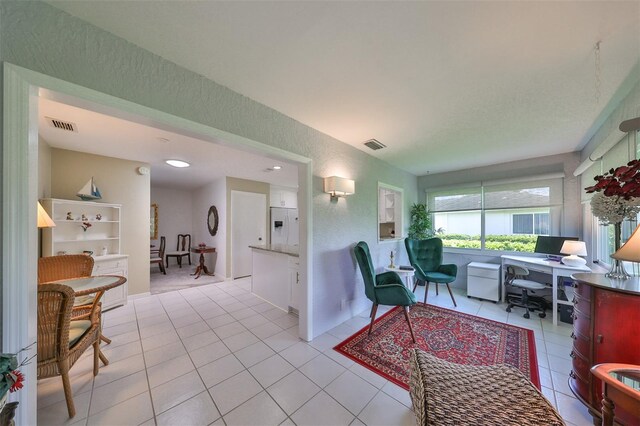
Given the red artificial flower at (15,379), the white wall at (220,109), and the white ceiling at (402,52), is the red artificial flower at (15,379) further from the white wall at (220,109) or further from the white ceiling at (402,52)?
the white ceiling at (402,52)

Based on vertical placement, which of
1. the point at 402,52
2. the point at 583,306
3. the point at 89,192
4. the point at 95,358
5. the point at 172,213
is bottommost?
the point at 95,358

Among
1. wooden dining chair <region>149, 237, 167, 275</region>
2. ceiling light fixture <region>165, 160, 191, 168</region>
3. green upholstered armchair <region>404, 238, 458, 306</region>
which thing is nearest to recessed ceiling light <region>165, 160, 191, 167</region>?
ceiling light fixture <region>165, 160, 191, 168</region>

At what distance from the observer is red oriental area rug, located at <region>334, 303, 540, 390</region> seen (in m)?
2.05

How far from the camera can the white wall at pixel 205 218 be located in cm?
509

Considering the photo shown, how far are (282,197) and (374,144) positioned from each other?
379 centimetres

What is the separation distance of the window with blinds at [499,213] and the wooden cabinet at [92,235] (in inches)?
244

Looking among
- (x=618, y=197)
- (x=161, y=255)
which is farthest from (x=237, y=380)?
(x=161, y=255)

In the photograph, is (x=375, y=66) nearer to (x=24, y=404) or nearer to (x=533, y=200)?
(x=24, y=404)

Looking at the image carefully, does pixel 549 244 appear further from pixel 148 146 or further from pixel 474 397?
pixel 148 146

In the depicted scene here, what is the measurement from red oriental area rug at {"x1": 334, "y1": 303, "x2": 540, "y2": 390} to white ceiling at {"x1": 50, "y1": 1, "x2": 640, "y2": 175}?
2482 millimetres

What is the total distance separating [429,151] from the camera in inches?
133

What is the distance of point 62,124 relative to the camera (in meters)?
2.43

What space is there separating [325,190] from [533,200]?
3875mm

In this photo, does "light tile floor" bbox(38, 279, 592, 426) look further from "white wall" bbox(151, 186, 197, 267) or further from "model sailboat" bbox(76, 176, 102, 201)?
"white wall" bbox(151, 186, 197, 267)
